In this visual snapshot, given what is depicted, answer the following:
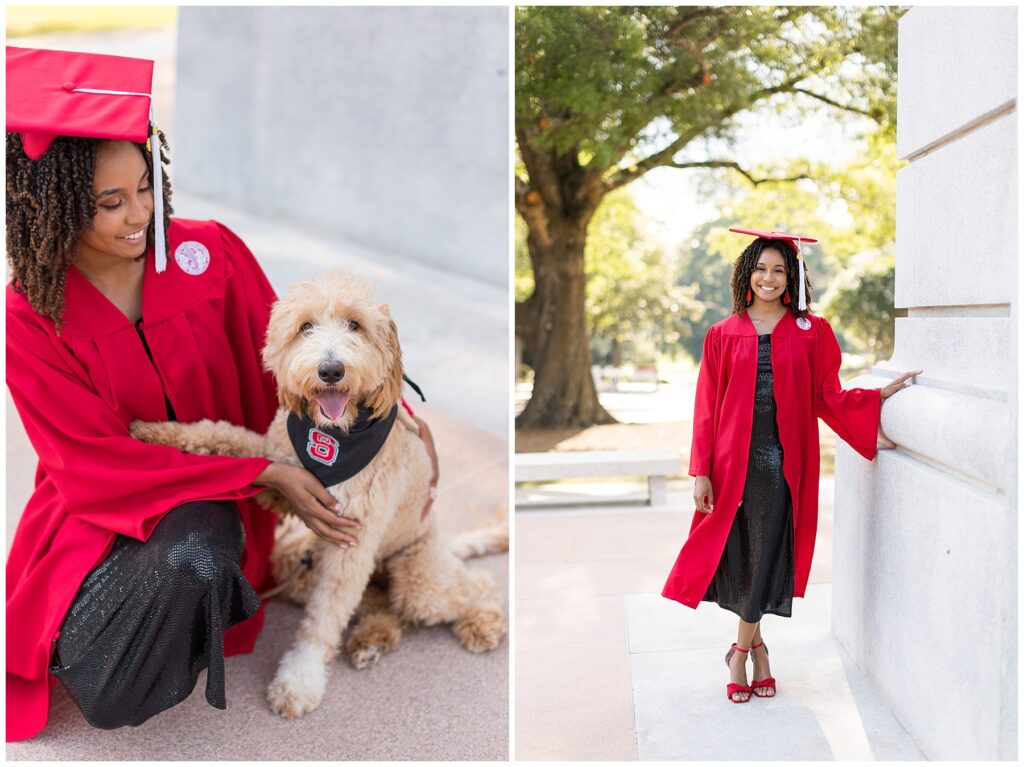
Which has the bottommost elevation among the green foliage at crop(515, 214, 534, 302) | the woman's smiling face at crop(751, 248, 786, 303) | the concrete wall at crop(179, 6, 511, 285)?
the woman's smiling face at crop(751, 248, 786, 303)

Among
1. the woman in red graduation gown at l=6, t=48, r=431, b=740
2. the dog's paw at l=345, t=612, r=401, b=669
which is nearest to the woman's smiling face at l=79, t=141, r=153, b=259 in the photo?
the woman in red graduation gown at l=6, t=48, r=431, b=740

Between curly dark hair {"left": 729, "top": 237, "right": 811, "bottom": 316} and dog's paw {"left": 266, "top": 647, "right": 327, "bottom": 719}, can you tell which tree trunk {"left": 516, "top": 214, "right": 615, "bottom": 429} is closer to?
curly dark hair {"left": 729, "top": 237, "right": 811, "bottom": 316}

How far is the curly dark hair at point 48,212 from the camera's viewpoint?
97.6 inches

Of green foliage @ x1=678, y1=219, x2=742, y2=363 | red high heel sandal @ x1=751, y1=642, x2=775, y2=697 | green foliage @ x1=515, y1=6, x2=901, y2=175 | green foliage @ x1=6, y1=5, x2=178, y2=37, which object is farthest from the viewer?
green foliage @ x1=6, y1=5, x2=178, y2=37

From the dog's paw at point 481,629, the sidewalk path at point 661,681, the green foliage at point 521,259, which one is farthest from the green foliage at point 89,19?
the dog's paw at point 481,629

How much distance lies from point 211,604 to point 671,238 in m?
9.24

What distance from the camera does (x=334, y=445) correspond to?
2791 mm

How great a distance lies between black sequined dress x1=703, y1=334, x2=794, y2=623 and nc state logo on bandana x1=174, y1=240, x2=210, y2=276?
196 centimetres

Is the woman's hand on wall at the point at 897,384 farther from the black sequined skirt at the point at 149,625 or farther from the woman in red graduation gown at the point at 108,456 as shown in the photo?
the black sequined skirt at the point at 149,625

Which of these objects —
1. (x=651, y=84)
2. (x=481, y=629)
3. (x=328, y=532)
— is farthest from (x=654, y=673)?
(x=651, y=84)

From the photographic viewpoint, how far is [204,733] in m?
2.82

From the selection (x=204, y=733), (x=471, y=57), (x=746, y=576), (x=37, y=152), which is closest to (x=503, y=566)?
(x=746, y=576)

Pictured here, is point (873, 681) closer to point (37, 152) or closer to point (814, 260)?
point (37, 152)

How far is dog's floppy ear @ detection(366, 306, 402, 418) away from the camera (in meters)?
2.66
